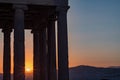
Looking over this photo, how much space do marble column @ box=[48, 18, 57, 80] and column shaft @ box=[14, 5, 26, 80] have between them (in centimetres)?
1952

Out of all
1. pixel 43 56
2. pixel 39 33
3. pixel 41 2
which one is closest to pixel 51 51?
pixel 43 56

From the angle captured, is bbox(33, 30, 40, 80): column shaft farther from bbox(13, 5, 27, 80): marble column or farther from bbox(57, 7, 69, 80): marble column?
bbox(13, 5, 27, 80): marble column

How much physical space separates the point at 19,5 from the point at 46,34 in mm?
28807

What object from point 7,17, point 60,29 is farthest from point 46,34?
point 60,29

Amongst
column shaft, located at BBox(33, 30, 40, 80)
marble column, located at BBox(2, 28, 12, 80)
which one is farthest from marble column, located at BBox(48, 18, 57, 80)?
marble column, located at BBox(2, 28, 12, 80)

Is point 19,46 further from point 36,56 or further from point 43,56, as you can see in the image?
point 36,56

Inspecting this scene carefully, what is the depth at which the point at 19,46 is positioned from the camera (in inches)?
4633

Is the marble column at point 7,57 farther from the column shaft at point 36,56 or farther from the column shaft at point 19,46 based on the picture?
the column shaft at point 19,46

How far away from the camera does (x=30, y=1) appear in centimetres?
12062

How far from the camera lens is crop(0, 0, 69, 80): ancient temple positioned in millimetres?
118312

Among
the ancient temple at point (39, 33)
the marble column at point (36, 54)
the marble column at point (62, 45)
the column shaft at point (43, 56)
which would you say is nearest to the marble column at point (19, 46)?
the ancient temple at point (39, 33)

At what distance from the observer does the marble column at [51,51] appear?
136500 millimetres

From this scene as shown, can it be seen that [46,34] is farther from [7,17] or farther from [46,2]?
[46,2]

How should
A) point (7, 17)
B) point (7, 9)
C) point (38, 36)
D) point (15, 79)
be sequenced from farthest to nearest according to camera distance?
1. point (38, 36)
2. point (7, 17)
3. point (7, 9)
4. point (15, 79)
